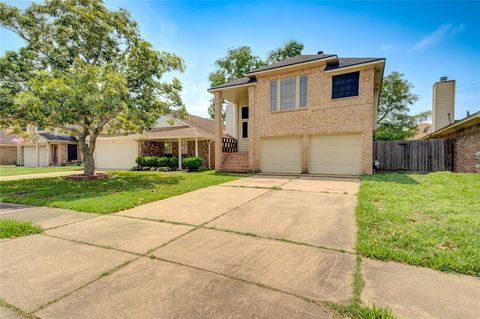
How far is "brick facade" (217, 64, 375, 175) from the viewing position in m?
10.6

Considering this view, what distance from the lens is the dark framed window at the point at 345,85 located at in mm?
10875

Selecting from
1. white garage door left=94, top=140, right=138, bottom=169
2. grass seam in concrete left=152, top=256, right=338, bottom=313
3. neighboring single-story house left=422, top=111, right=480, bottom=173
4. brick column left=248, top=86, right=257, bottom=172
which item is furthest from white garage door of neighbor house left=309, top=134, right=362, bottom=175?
white garage door left=94, top=140, right=138, bottom=169

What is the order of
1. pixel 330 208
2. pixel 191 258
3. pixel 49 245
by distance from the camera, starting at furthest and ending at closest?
pixel 330 208 < pixel 49 245 < pixel 191 258

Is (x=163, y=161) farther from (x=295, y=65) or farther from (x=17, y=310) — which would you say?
(x=17, y=310)

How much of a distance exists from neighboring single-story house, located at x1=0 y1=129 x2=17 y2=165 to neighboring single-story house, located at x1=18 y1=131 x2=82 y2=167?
2.42 m

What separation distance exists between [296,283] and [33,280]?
9.24 ft

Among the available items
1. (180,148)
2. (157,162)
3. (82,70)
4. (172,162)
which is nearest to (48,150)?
(157,162)

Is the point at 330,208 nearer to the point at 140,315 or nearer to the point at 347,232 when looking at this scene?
the point at 347,232

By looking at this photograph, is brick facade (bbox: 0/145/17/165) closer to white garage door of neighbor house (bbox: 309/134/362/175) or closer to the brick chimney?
white garage door of neighbor house (bbox: 309/134/362/175)

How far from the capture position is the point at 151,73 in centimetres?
1055

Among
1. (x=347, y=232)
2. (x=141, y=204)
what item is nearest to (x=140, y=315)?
(x=347, y=232)

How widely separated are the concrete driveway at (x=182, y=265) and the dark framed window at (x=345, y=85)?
26.8ft

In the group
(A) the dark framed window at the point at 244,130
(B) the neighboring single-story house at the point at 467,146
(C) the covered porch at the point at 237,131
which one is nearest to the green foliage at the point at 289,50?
(C) the covered porch at the point at 237,131

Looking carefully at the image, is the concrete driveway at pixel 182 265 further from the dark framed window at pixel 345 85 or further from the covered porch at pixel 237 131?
the covered porch at pixel 237 131
